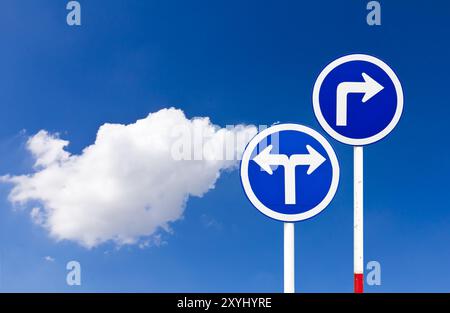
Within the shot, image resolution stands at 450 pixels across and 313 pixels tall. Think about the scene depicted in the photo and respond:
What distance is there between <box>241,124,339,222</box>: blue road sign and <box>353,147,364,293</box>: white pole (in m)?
0.20

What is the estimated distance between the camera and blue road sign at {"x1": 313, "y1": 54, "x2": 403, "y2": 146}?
3.19 metres

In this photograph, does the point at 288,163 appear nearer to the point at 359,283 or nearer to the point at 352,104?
the point at 352,104

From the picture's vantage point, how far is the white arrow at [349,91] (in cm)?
320

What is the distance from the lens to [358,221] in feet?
10.5

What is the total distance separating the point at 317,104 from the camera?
10.5 feet

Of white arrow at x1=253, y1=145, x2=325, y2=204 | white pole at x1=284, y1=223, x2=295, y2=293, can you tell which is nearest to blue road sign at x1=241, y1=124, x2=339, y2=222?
white arrow at x1=253, y1=145, x2=325, y2=204

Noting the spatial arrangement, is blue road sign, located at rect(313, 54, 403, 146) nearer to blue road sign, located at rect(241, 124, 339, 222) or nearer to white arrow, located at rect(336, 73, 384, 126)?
white arrow, located at rect(336, 73, 384, 126)

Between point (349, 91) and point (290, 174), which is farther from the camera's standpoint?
point (349, 91)

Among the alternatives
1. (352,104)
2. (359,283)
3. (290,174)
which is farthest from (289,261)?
(352,104)

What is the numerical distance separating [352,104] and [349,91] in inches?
3.1
